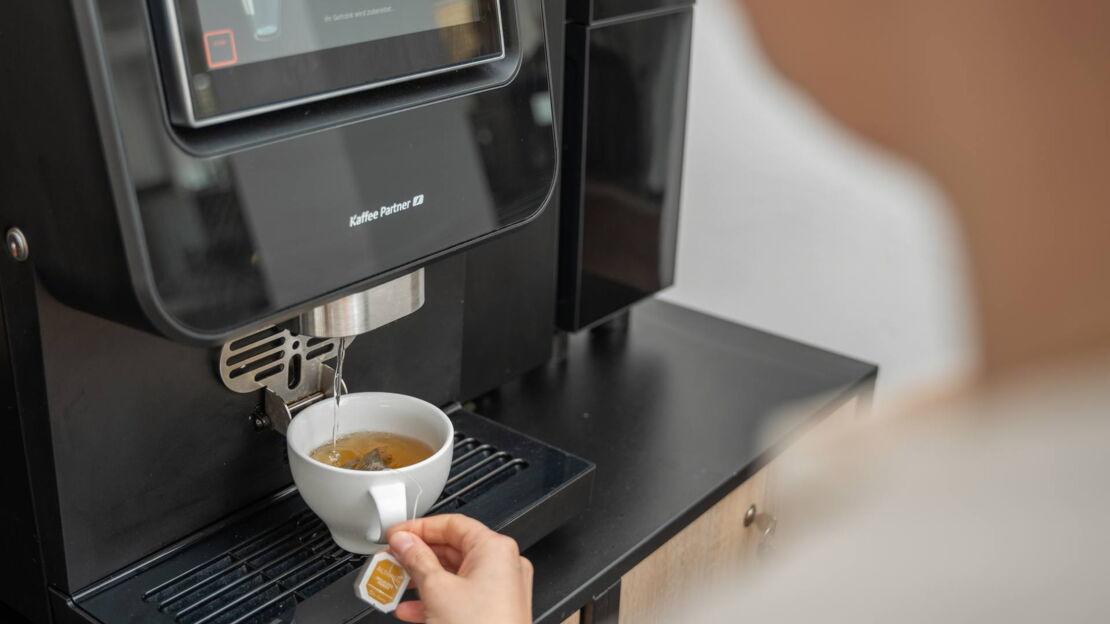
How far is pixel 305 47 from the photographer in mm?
618

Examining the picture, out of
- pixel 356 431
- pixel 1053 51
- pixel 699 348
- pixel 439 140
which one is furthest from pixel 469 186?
pixel 699 348

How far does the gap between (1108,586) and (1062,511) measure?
5 cm

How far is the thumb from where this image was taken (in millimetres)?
653

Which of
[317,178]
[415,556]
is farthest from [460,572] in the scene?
[317,178]

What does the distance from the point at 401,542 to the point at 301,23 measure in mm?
294

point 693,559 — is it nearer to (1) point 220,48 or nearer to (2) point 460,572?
(2) point 460,572

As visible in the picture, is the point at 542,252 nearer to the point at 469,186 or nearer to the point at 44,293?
the point at 469,186

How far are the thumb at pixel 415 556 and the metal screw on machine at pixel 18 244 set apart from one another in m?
0.25

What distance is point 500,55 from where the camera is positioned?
28.8 inches

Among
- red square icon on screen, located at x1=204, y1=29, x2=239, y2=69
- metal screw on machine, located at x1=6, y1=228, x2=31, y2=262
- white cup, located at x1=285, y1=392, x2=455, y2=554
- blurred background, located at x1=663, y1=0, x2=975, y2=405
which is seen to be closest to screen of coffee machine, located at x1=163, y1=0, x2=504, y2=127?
red square icon on screen, located at x1=204, y1=29, x2=239, y2=69

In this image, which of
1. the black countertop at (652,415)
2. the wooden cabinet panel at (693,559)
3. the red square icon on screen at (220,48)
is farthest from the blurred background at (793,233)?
the red square icon on screen at (220,48)

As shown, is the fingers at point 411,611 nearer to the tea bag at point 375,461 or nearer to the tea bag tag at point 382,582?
the tea bag tag at point 382,582

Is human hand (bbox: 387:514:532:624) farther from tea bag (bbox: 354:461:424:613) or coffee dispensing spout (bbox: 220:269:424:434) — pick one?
coffee dispensing spout (bbox: 220:269:424:434)

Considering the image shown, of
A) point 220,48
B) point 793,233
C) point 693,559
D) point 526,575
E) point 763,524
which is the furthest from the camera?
point 793,233
